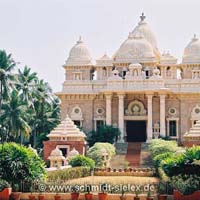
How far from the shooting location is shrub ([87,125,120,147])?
148ft

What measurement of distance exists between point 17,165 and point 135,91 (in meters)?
26.6

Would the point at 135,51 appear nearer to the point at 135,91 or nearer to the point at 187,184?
the point at 135,91

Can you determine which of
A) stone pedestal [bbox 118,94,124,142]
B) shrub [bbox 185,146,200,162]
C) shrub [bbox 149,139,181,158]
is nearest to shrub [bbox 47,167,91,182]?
shrub [bbox 185,146,200,162]

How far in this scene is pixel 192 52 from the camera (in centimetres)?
4953

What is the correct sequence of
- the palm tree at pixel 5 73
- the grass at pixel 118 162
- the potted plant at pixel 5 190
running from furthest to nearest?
the palm tree at pixel 5 73
the grass at pixel 118 162
the potted plant at pixel 5 190

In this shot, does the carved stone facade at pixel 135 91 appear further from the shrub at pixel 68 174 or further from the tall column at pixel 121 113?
the shrub at pixel 68 174

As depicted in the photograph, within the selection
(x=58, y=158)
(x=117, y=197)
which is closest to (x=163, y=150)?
(x=58, y=158)

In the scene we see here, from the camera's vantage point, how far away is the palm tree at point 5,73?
136ft

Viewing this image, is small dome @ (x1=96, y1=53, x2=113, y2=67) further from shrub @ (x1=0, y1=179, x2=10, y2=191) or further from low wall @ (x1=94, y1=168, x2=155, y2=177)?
shrub @ (x1=0, y1=179, x2=10, y2=191)

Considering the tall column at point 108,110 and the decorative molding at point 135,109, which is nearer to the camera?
the tall column at point 108,110

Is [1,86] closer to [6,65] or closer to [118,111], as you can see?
[6,65]

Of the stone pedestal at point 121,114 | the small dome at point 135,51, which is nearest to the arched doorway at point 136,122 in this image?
the stone pedestal at point 121,114

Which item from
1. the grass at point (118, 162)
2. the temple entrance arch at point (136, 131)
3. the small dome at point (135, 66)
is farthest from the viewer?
the temple entrance arch at point (136, 131)

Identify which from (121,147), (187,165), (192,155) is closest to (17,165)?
(187,165)
